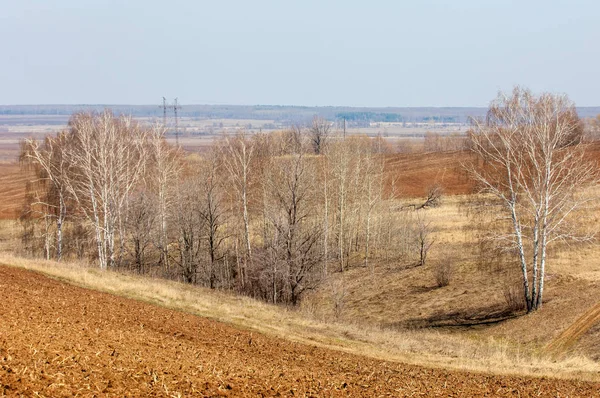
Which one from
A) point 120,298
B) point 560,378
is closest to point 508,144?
point 560,378

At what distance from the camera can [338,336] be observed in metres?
20.6

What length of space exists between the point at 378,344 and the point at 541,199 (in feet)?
38.4

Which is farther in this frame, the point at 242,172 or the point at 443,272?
the point at 242,172

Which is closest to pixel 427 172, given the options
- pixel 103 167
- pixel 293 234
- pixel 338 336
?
pixel 293 234

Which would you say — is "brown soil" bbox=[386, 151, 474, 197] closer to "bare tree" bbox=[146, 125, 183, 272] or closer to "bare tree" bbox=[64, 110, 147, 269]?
"bare tree" bbox=[146, 125, 183, 272]

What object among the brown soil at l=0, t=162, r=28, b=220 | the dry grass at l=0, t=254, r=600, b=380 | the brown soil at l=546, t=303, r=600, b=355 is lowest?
the brown soil at l=0, t=162, r=28, b=220

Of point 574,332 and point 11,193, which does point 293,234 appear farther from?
point 11,193

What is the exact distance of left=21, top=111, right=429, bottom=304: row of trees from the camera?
34.1m

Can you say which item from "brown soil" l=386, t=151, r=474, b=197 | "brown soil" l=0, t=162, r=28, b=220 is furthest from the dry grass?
"brown soil" l=0, t=162, r=28, b=220

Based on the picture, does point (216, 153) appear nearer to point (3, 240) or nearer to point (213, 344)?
point (3, 240)

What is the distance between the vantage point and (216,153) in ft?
160

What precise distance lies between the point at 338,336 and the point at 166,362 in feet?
33.0

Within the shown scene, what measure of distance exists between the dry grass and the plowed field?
6.46 feet

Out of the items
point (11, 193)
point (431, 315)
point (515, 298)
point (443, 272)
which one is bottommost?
point (11, 193)
